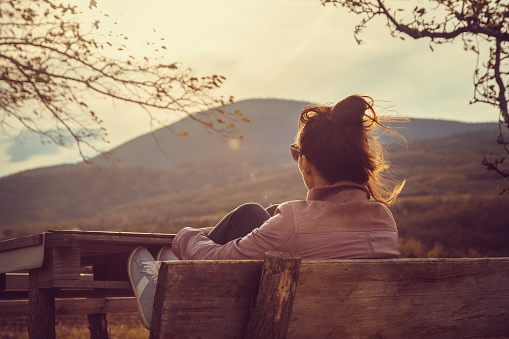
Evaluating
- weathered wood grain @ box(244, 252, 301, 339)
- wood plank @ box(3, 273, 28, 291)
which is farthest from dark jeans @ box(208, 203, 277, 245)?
wood plank @ box(3, 273, 28, 291)

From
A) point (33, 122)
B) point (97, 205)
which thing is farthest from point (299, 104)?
point (33, 122)

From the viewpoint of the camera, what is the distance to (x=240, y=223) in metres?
3.01

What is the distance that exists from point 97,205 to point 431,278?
69061 mm

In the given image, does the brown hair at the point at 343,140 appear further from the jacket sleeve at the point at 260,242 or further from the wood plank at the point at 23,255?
the wood plank at the point at 23,255

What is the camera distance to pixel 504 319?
264cm

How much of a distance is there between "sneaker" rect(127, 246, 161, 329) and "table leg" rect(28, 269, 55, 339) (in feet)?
1.93

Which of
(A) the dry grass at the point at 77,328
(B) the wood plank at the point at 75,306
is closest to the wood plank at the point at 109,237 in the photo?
(B) the wood plank at the point at 75,306

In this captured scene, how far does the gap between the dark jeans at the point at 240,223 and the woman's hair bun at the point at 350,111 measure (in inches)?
26.8

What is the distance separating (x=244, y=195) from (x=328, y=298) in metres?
51.7

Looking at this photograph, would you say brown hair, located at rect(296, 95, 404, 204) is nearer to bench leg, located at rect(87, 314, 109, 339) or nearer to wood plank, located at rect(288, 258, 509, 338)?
wood plank, located at rect(288, 258, 509, 338)

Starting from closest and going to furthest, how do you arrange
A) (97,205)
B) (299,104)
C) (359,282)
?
(359,282), (97,205), (299,104)

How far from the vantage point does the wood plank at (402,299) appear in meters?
1.96

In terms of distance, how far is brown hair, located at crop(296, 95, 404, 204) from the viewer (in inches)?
107

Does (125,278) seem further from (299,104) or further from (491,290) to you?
(299,104)
